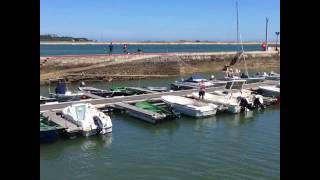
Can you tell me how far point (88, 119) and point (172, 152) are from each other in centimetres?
504

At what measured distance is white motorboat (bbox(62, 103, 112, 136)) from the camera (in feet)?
62.3

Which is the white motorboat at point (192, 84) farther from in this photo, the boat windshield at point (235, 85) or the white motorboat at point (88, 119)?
the white motorboat at point (88, 119)

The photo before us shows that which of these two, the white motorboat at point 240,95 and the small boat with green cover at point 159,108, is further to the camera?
the white motorboat at point 240,95

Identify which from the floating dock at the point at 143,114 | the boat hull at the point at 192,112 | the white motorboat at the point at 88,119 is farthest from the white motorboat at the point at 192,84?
the white motorboat at the point at 88,119

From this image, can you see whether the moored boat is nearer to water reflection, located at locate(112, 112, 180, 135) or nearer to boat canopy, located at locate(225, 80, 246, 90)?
water reflection, located at locate(112, 112, 180, 135)

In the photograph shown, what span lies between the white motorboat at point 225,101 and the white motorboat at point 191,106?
0.92 metres

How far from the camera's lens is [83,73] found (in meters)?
41.6

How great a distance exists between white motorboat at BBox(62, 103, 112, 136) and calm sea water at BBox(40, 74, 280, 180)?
1.21ft

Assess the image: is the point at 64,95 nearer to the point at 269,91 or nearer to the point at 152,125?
the point at 152,125

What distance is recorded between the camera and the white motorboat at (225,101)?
2458 cm

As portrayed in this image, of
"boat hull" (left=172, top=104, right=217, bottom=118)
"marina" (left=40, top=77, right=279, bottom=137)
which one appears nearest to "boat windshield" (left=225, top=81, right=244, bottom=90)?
"marina" (left=40, top=77, right=279, bottom=137)

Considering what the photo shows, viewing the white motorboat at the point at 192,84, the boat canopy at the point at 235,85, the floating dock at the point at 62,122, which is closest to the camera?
the floating dock at the point at 62,122
